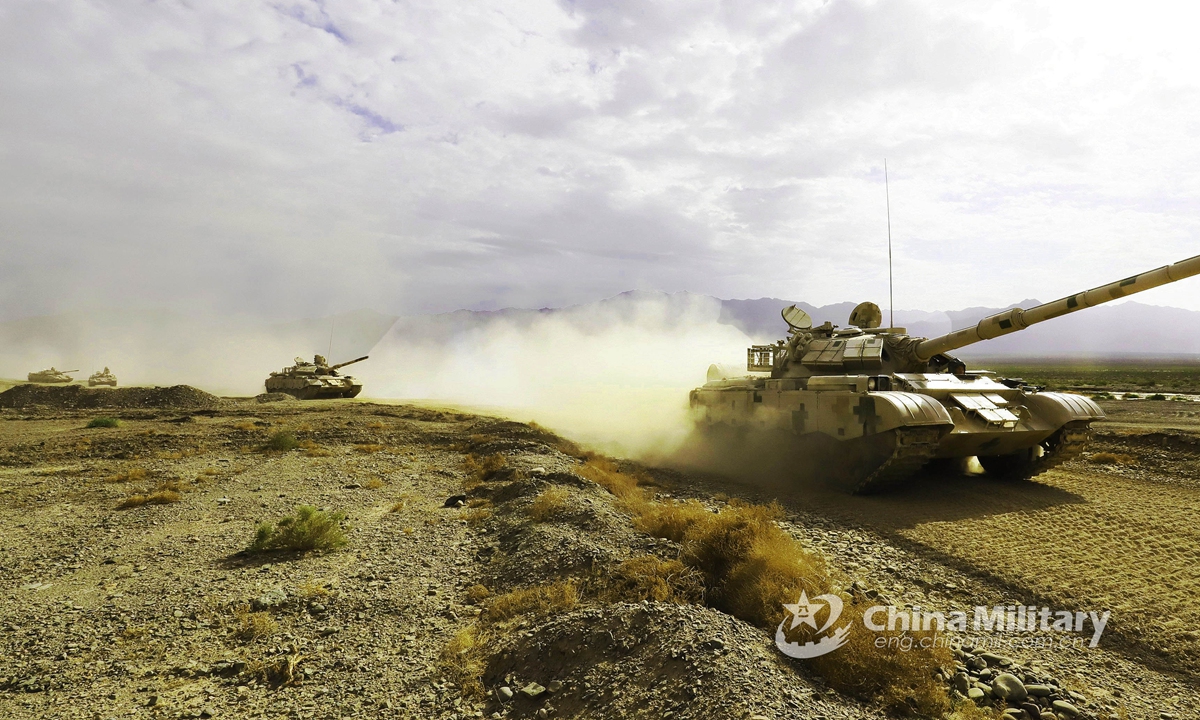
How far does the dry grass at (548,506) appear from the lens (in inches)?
313

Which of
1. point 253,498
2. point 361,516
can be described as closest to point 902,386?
point 361,516

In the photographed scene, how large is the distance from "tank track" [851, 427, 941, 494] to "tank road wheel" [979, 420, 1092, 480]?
2.82 meters

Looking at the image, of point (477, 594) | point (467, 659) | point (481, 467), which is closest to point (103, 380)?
point (481, 467)

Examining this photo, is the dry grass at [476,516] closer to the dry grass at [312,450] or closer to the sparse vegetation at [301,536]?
the sparse vegetation at [301,536]

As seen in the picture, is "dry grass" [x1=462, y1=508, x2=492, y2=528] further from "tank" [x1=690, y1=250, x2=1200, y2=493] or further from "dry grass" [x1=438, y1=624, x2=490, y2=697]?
"tank" [x1=690, y1=250, x2=1200, y2=493]

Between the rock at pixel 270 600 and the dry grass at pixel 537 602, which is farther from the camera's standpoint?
the rock at pixel 270 600

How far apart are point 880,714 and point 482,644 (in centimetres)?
279

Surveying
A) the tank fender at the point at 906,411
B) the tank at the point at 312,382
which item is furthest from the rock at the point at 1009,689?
the tank at the point at 312,382

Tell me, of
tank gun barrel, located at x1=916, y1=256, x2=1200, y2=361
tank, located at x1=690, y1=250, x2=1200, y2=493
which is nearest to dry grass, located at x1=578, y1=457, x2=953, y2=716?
tank, located at x1=690, y1=250, x2=1200, y2=493

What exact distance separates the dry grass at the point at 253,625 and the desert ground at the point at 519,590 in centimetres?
2

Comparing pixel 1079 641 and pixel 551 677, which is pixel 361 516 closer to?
pixel 551 677

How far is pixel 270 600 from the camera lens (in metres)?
5.64

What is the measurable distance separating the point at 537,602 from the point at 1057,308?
9.83 meters

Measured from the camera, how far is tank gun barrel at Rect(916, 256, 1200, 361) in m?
8.48
